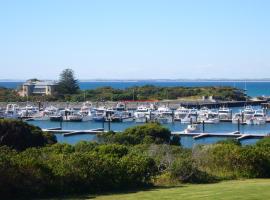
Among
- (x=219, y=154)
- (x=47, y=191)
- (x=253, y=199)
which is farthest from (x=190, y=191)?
(x=219, y=154)

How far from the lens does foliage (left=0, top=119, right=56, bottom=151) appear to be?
1574 inches

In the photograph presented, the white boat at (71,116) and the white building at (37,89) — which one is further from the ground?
the white building at (37,89)

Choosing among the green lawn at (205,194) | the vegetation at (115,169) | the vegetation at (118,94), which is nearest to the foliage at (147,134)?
the vegetation at (115,169)

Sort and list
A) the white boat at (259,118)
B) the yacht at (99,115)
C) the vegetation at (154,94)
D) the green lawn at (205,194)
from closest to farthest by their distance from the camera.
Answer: the green lawn at (205,194) → the white boat at (259,118) → the yacht at (99,115) → the vegetation at (154,94)

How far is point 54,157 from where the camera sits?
1705cm

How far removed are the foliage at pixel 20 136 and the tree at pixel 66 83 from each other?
99.7 m

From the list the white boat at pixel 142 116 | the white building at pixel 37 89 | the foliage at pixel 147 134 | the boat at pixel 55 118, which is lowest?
the boat at pixel 55 118

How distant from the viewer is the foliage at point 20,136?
131ft

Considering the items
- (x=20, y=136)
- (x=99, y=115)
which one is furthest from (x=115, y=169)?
(x=99, y=115)

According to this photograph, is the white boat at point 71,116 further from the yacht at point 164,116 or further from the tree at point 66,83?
the tree at point 66,83

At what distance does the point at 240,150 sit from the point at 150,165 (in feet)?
15.7

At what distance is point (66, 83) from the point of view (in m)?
144

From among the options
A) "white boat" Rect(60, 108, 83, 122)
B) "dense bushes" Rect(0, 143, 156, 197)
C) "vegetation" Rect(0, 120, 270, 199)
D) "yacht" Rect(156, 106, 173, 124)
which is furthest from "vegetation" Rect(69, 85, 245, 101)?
"dense bushes" Rect(0, 143, 156, 197)

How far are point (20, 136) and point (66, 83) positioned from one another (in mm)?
103199
